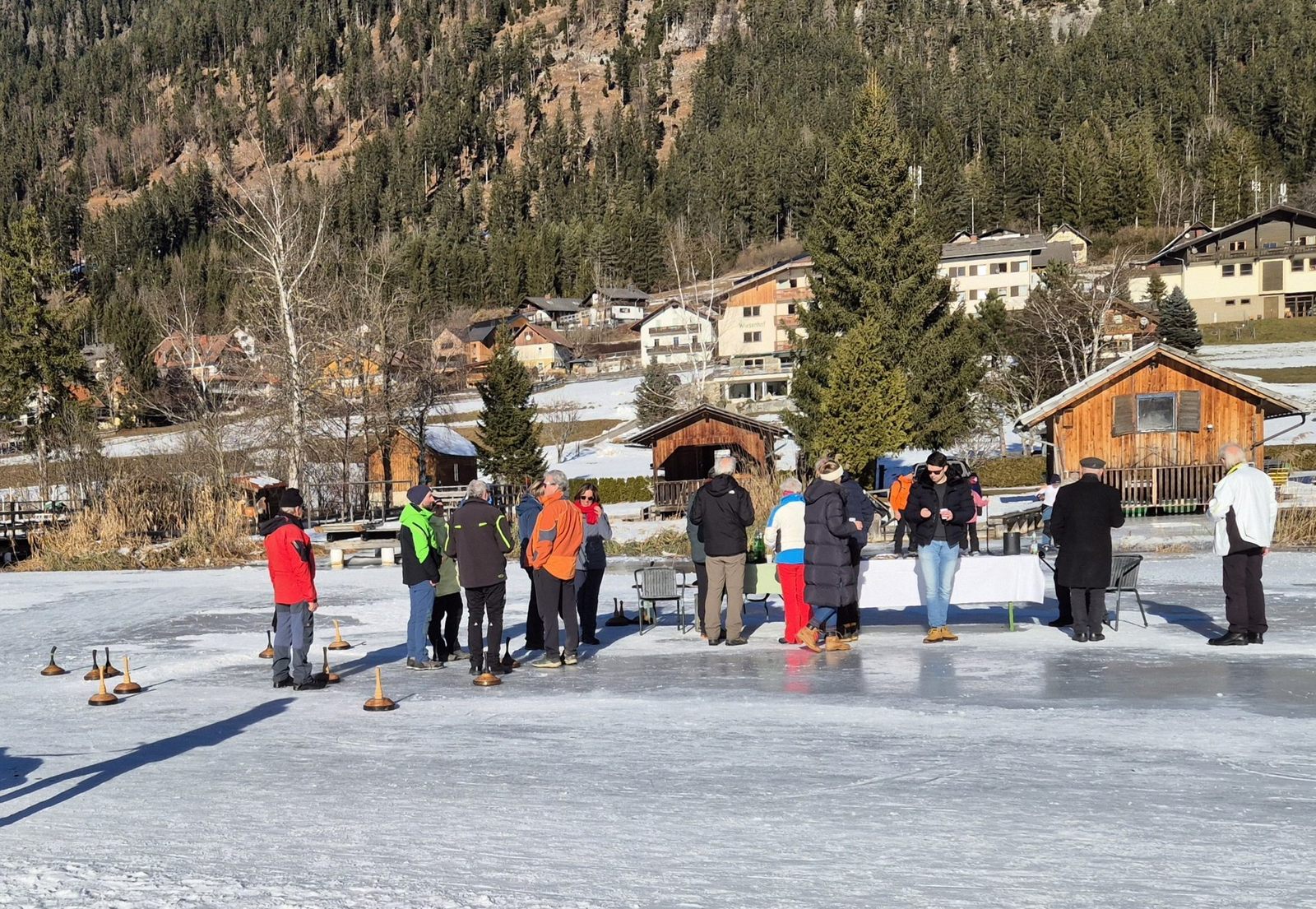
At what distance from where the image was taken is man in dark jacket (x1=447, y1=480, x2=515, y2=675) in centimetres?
1050

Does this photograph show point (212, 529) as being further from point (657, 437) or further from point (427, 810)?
point (427, 810)

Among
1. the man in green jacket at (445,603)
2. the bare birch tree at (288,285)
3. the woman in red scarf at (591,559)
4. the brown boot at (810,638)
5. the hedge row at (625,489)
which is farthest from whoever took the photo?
the hedge row at (625,489)

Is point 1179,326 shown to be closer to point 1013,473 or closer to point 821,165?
point 1013,473

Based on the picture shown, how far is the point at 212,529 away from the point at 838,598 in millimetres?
18909

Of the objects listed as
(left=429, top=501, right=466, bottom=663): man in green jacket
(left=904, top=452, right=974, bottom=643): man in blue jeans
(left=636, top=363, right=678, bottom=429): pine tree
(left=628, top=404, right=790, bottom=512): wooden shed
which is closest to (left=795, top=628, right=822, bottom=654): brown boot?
(left=904, top=452, right=974, bottom=643): man in blue jeans

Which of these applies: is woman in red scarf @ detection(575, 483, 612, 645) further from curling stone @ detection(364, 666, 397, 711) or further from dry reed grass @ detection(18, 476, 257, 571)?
dry reed grass @ detection(18, 476, 257, 571)

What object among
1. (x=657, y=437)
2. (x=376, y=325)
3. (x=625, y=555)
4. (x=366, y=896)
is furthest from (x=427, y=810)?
(x=376, y=325)

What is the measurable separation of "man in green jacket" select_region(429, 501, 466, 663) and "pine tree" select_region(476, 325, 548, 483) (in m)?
40.2

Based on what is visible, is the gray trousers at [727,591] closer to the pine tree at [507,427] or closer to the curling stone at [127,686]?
the curling stone at [127,686]

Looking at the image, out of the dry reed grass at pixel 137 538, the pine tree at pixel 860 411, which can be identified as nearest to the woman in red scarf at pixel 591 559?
the dry reed grass at pixel 137 538

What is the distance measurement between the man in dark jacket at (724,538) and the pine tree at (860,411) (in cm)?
2652

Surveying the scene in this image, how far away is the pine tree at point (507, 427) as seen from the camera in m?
52.6

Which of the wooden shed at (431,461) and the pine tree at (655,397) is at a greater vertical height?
the pine tree at (655,397)

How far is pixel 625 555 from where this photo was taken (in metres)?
25.0
